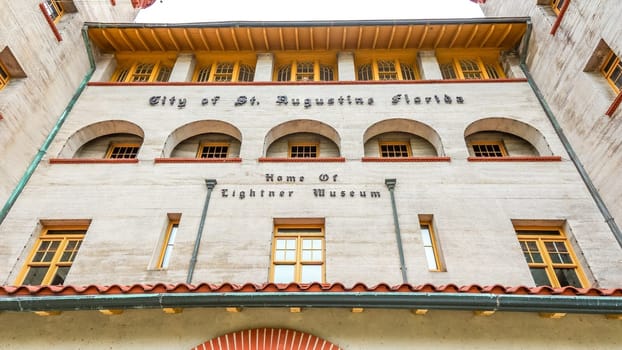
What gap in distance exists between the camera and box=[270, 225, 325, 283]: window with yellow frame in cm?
859

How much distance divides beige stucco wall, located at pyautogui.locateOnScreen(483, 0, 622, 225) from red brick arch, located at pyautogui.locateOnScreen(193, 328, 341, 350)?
25.1 feet

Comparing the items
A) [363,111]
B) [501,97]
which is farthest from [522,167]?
[363,111]

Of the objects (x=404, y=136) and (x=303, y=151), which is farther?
(x=404, y=136)

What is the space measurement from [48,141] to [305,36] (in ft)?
30.2

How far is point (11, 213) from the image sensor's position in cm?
954

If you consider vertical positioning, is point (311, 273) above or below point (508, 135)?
below

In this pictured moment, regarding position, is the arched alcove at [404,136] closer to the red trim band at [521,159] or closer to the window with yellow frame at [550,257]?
the red trim band at [521,159]

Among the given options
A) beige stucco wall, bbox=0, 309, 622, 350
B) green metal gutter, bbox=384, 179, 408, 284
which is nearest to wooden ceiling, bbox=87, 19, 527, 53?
green metal gutter, bbox=384, 179, 408, 284

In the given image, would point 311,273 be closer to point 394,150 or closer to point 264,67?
point 394,150

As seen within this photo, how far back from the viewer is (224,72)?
14.7m

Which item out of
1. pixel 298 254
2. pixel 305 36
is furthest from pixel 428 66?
pixel 298 254

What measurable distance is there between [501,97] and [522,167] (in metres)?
3.15

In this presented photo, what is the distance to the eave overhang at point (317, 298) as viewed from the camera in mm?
6312

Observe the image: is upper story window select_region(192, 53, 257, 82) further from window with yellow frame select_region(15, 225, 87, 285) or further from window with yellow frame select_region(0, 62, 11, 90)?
window with yellow frame select_region(15, 225, 87, 285)
